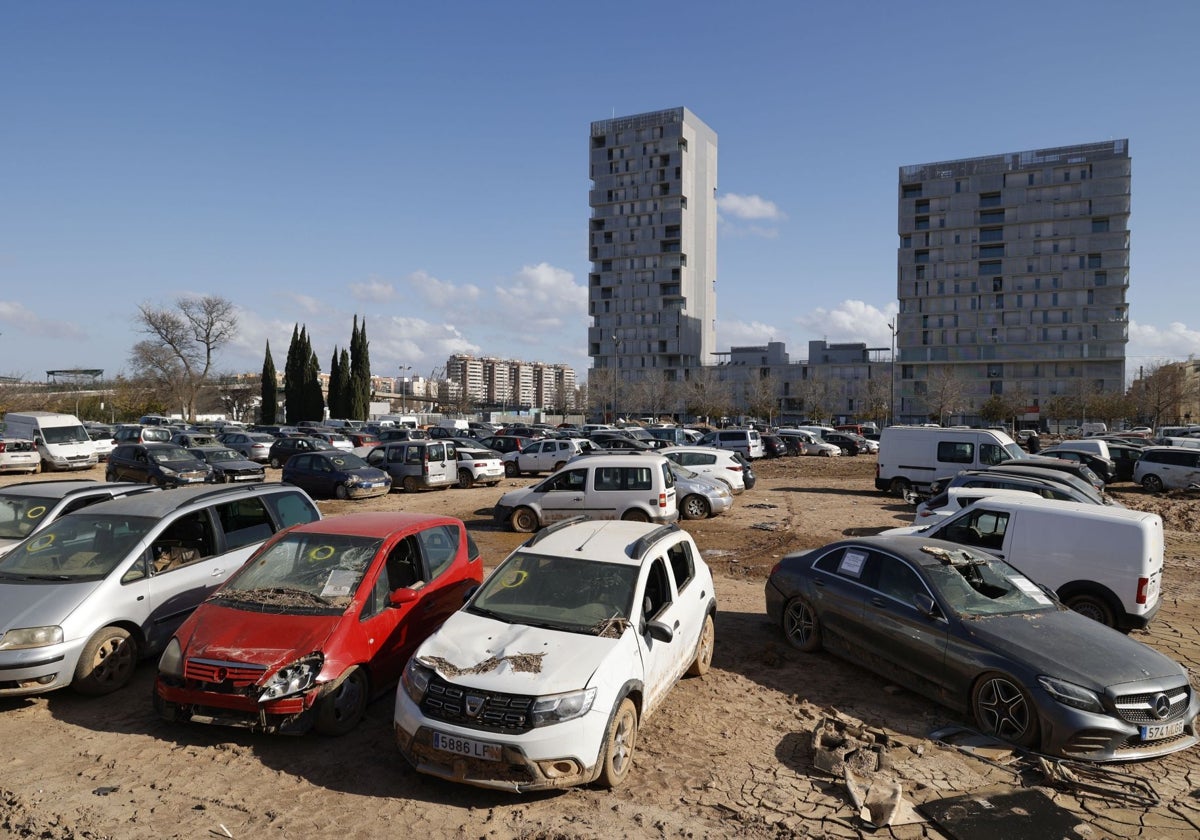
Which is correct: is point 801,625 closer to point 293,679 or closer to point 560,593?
point 560,593

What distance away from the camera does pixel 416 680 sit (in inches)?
197

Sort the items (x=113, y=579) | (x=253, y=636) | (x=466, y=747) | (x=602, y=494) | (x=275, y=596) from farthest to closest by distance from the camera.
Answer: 1. (x=602, y=494)
2. (x=113, y=579)
3. (x=275, y=596)
4. (x=253, y=636)
5. (x=466, y=747)

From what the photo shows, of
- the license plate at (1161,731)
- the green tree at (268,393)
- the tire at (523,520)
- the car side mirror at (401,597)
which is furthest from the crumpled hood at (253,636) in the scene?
the green tree at (268,393)

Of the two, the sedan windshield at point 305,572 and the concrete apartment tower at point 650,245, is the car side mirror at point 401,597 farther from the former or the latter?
the concrete apartment tower at point 650,245

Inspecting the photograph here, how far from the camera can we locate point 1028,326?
9881 cm

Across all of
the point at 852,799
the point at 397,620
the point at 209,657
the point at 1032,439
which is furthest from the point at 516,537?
the point at 1032,439

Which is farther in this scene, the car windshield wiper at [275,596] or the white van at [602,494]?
the white van at [602,494]

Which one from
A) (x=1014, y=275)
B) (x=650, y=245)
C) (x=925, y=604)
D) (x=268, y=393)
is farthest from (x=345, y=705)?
(x=1014, y=275)

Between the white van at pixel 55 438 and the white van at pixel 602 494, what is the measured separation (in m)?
22.6

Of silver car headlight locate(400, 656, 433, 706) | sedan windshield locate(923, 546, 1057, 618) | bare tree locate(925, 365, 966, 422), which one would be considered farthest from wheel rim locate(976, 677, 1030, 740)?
bare tree locate(925, 365, 966, 422)

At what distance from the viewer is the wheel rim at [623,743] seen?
4.92 m

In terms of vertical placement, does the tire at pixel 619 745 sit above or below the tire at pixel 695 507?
above

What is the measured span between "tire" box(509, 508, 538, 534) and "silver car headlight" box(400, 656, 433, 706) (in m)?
10.6

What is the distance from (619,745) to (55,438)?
31993 millimetres
